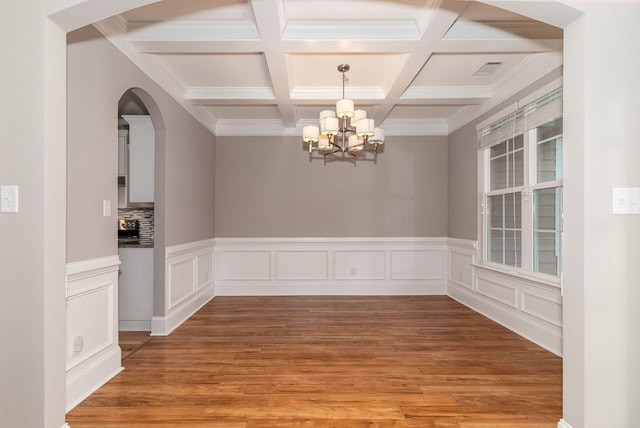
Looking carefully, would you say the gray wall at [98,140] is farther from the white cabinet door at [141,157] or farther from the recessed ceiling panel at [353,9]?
the recessed ceiling panel at [353,9]

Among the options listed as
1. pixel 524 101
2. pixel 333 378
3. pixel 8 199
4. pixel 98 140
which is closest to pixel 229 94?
pixel 98 140

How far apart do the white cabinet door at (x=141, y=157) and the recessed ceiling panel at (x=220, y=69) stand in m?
0.73

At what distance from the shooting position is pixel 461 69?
394 cm

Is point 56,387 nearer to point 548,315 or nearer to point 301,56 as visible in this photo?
point 301,56

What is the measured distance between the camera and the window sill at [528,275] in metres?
3.39

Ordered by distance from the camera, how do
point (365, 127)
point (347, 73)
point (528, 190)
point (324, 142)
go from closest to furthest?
point (365, 127) → point (528, 190) → point (347, 73) → point (324, 142)

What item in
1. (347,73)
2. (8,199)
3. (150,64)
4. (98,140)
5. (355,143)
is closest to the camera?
(8,199)

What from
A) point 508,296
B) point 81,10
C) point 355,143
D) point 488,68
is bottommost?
point 508,296

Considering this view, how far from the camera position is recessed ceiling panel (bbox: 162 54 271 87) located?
12.0 feet

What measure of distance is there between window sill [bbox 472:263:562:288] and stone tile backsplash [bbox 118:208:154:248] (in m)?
4.00

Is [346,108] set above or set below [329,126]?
above

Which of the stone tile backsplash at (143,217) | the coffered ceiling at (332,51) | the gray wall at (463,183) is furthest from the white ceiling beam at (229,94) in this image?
the gray wall at (463,183)

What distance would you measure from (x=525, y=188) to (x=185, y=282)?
13.2 feet

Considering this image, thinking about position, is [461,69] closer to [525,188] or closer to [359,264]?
[525,188]
